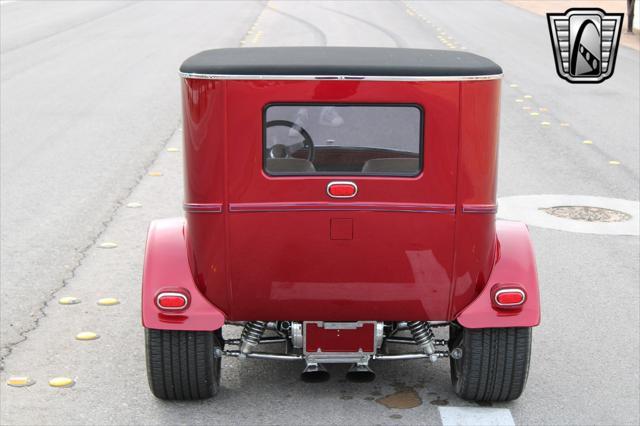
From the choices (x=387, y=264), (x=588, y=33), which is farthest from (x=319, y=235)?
(x=588, y=33)

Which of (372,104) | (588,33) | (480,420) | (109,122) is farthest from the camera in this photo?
(588,33)

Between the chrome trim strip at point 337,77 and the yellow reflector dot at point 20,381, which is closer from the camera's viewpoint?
the chrome trim strip at point 337,77

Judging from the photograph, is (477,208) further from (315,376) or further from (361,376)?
(315,376)

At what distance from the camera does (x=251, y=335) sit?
19.5 feet

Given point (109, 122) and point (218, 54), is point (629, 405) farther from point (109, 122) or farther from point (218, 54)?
point (109, 122)

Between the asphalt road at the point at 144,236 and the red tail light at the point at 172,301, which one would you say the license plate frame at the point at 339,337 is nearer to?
the asphalt road at the point at 144,236

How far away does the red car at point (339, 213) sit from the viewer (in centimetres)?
544

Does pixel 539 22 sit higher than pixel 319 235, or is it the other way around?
pixel 319 235

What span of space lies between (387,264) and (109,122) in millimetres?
10152

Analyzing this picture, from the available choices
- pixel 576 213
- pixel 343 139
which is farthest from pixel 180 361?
pixel 576 213

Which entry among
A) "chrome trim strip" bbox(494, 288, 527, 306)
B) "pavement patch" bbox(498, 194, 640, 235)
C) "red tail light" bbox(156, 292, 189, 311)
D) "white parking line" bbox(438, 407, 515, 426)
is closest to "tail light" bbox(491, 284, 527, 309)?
"chrome trim strip" bbox(494, 288, 527, 306)

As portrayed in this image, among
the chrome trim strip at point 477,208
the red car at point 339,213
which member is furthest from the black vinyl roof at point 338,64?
the chrome trim strip at point 477,208

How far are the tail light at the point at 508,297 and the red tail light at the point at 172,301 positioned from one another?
1.53 meters

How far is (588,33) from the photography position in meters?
22.2
